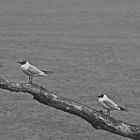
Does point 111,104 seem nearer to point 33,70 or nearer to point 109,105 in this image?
point 109,105

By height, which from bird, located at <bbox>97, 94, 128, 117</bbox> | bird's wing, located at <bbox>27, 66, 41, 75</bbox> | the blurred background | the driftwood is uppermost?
the driftwood

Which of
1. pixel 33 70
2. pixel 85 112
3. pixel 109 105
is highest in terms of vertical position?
pixel 85 112

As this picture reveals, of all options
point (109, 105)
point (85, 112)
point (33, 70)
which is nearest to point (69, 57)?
point (33, 70)

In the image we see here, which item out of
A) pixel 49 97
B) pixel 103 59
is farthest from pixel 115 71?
pixel 49 97

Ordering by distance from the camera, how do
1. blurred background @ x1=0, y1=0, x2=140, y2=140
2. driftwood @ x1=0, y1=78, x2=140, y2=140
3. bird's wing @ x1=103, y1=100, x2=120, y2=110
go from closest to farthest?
driftwood @ x1=0, y1=78, x2=140, y2=140 < bird's wing @ x1=103, y1=100, x2=120, y2=110 < blurred background @ x1=0, y1=0, x2=140, y2=140

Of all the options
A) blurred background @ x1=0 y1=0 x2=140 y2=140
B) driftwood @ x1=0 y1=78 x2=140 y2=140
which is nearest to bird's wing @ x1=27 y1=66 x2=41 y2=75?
blurred background @ x1=0 y1=0 x2=140 y2=140

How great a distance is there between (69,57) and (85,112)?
13807 millimetres

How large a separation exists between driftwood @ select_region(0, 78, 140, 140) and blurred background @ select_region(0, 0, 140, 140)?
4.01m

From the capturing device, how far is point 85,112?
8.29 metres

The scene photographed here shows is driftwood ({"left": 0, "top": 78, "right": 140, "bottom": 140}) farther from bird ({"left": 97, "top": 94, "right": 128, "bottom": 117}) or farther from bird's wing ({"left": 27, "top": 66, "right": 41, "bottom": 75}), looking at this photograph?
bird's wing ({"left": 27, "top": 66, "right": 41, "bottom": 75})

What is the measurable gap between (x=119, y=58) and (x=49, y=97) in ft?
45.1

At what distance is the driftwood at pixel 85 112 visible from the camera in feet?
26.5

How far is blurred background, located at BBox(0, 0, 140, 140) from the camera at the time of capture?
13703 millimetres

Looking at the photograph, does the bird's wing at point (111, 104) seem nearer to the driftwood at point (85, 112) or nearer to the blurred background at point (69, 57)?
the blurred background at point (69, 57)
